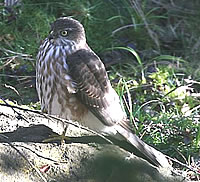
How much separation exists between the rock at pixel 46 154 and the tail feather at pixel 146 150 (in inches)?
10.7

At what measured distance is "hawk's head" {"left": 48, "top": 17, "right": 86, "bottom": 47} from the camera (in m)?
4.38

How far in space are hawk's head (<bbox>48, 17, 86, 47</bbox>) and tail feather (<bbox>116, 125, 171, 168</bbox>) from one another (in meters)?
0.81

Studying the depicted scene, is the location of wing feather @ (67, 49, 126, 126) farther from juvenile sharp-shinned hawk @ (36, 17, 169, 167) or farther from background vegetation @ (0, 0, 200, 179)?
background vegetation @ (0, 0, 200, 179)

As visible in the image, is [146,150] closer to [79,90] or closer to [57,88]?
[79,90]

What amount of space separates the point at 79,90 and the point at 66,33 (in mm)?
557

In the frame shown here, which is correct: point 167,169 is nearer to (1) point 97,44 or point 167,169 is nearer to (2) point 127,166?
(2) point 127,166

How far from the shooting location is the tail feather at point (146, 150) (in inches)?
156

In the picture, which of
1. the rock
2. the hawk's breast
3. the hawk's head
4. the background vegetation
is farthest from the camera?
the background vegetation

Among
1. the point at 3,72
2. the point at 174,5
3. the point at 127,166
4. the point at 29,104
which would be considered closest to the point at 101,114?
the point at 29,104

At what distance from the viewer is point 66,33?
4.41 metres

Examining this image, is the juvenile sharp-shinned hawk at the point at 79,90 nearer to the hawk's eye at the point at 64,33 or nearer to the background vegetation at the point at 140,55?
the hawk's eye at the point at 64,33

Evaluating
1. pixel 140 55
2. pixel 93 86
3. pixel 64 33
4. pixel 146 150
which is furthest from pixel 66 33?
pixel 140 55

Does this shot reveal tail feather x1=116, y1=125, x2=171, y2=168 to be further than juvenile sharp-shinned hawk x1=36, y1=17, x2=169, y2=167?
No

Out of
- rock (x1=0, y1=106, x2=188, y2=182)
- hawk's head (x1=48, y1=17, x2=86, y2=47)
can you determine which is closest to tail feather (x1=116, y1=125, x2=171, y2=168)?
rock (x1=0, y1=106, x2=188, y2=182)
